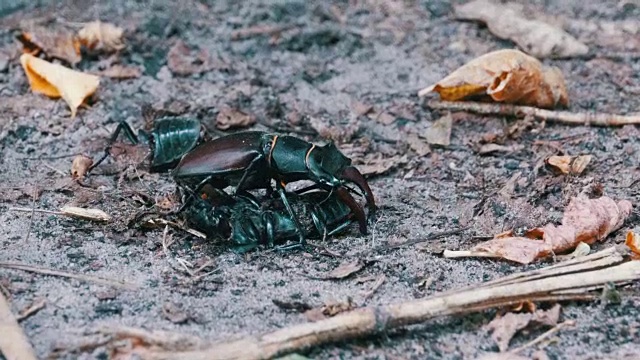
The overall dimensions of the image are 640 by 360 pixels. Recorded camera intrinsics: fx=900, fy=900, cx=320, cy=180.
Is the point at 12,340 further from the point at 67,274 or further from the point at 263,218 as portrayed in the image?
the point at 263,218

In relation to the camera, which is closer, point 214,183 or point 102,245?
point 102,245

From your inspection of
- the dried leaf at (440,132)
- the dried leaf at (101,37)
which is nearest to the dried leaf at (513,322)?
the dried leaf at (440,132)

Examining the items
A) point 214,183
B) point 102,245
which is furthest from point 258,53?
point 102,245

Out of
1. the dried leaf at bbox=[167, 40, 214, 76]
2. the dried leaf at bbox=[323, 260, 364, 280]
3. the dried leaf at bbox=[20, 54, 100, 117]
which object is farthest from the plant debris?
the dried leaf at bbox=[167, 40, 214, 76]

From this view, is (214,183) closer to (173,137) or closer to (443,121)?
(173,137)

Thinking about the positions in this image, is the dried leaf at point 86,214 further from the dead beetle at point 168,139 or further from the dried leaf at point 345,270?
the dried leaf at point 345,270

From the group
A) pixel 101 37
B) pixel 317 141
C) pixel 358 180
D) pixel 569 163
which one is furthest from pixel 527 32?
pixel 101 37
